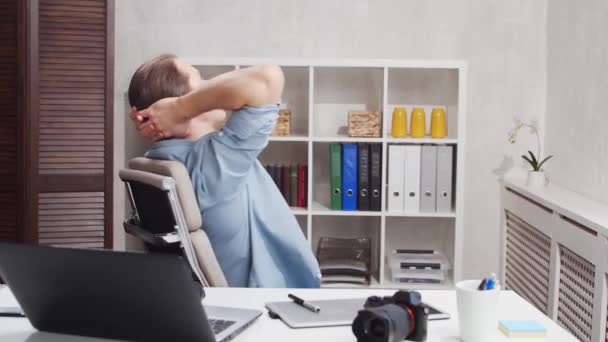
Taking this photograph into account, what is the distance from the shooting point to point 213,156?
101 inches

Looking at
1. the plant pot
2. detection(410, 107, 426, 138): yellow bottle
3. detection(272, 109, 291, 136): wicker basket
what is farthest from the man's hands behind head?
the plant pot

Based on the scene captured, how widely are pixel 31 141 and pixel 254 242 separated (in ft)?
5.85

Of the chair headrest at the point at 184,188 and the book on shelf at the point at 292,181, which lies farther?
the book on shelf at the point at 292,181

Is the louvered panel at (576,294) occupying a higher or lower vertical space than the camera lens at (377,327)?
lower

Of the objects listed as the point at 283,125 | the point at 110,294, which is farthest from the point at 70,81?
the point at 110,294

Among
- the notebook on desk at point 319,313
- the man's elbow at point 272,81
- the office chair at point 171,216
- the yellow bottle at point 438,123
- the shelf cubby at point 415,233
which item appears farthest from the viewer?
the shelf cubby at point 415,233

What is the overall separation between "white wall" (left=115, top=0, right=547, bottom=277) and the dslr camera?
2900 mm

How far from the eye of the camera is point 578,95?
3.86m

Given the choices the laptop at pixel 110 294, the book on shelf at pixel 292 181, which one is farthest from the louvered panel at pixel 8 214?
the laptop at pixel 110 294

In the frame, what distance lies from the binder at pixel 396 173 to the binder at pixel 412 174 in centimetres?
2

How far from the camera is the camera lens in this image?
5.09ft

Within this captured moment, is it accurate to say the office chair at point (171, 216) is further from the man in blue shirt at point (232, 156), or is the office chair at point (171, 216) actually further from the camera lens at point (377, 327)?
the camera lens at point (377, 327)

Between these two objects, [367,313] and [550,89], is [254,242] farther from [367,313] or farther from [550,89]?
[550,89]

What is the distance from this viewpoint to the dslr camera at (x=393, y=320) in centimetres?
154
